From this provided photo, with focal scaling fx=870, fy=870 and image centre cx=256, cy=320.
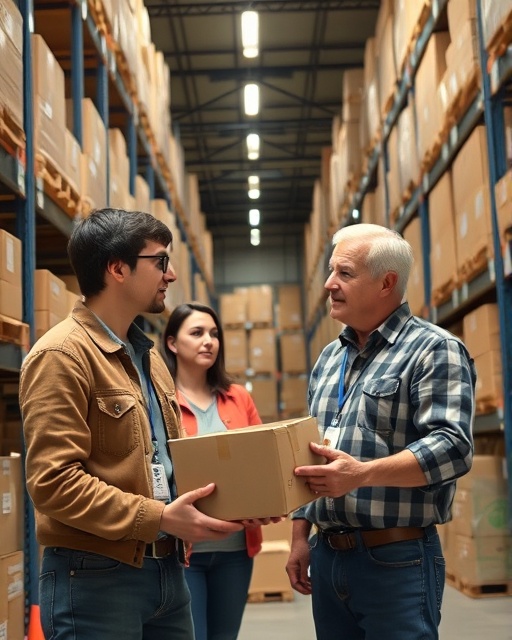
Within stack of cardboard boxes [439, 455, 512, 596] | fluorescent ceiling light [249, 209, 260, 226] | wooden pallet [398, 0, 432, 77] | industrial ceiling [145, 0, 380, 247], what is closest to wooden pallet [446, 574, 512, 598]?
stack of cardboard boxes [439, 455, 512, 596]

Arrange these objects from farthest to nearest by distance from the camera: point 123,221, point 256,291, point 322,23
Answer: point 256,291
point 322,23
point 123,221

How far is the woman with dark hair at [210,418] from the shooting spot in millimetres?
3508

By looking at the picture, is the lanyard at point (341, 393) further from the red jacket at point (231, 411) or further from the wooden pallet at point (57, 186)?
the wooden pallet at point (57, 186)

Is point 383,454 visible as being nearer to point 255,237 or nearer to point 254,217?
point 254,217

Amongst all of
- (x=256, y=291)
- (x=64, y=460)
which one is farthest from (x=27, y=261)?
(x=256, y=291)

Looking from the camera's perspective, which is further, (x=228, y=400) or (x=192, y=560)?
(x=228, y=400)

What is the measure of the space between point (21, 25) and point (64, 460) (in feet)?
9.09

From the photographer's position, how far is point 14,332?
387 centimetres

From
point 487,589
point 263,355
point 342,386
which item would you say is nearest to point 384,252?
point 342,386

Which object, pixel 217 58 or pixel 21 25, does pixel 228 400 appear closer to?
pixel 21 25

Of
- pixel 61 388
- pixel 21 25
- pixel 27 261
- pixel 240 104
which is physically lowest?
pixel 61 388

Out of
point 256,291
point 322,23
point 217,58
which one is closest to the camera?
point 322,23

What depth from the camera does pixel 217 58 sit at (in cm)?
1382

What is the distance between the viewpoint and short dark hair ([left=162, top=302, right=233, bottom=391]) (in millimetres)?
4219
